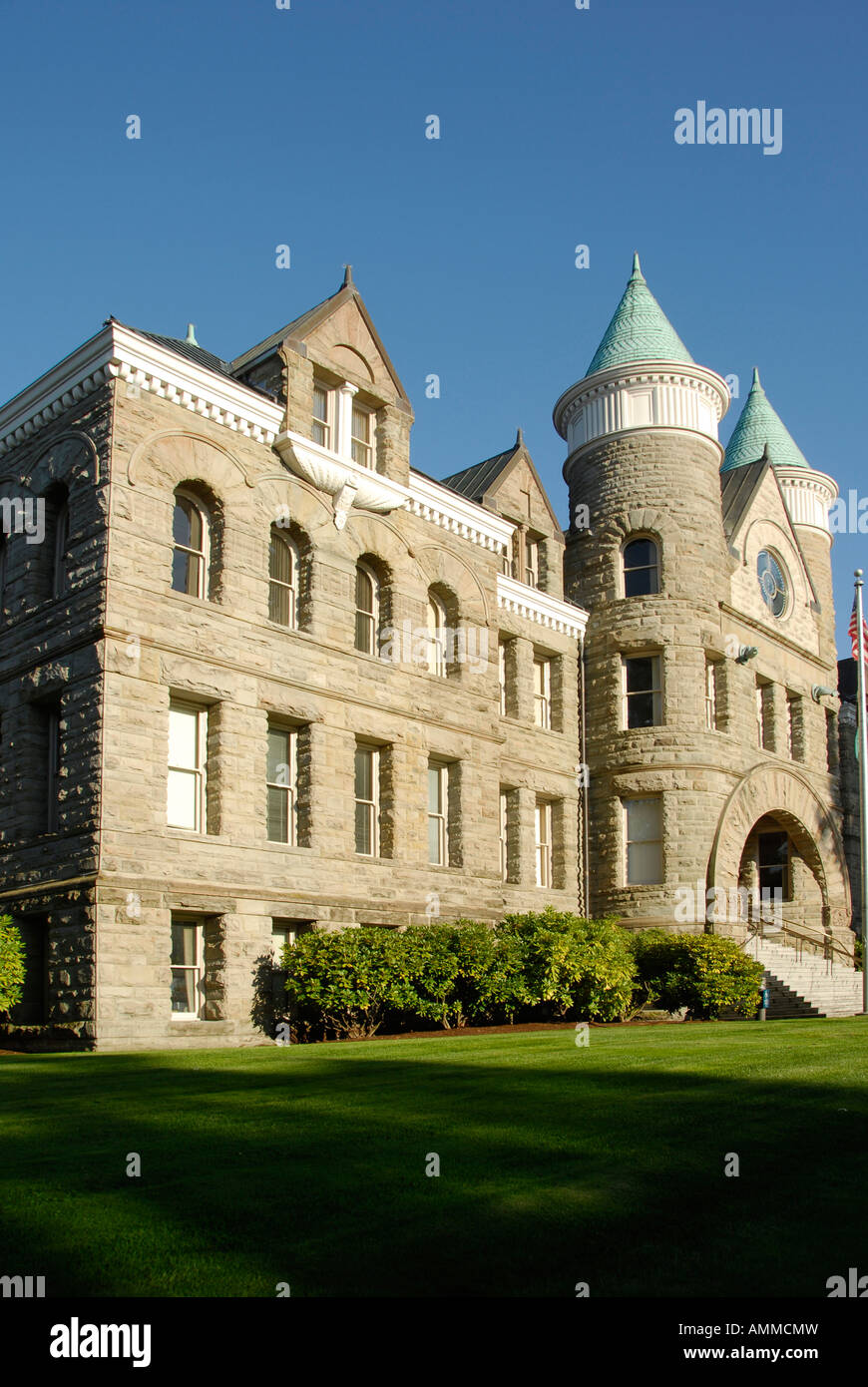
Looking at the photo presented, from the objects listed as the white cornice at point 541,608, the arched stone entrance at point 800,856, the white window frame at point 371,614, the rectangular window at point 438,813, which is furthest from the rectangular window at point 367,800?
the arched stone entrance at point 800,856

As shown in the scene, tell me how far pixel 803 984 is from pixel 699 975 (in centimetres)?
556

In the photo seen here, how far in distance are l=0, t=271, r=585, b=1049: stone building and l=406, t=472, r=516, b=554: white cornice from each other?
0.30 feet

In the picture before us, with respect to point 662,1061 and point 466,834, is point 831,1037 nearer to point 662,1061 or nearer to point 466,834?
point 662,1061

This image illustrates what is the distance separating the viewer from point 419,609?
2703cm

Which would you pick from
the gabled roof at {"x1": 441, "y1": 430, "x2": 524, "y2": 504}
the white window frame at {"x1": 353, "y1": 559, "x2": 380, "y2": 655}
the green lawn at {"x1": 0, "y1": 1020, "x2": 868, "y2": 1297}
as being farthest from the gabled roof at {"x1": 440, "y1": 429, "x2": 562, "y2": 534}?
the green lawn at {"x1": 0, "y1": 1020, "x2": 868, "y2": 1297}

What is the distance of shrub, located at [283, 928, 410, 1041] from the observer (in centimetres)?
2116

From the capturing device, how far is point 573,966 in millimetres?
23781

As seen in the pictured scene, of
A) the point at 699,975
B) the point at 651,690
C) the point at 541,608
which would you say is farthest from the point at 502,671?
the point at 699,975

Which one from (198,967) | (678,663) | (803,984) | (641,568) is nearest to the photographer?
(198,967)

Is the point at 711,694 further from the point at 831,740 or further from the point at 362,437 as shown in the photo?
the point at 362,437

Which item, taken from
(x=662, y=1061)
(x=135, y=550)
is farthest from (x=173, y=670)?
(x=662, y=1061)

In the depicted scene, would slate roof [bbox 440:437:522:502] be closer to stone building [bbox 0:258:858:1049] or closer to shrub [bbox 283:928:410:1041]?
stone building [bbox 0:258:858:1049]

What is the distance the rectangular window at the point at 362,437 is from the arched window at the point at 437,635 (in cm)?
347

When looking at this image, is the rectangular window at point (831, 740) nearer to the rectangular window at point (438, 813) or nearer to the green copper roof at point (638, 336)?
the green copper roof at point (638, 336)
